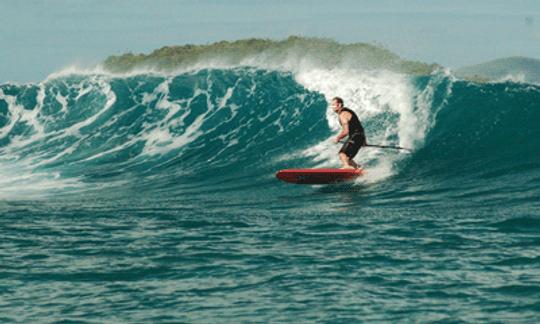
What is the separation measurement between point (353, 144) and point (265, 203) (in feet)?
7.43

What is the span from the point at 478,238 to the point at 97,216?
652 centimetres

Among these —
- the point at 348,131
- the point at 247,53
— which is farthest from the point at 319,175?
the point at 247,53

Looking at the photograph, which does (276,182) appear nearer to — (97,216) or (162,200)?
(162,200)

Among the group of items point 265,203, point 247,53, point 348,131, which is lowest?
point 265,203

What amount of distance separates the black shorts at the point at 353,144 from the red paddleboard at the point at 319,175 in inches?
14.2

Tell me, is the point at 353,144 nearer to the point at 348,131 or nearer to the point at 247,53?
the point at 348,131

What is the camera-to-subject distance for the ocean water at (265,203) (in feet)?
26.1

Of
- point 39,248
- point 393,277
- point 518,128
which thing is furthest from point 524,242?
point 518,128

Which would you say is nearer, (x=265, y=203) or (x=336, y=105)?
(x=265, y=203)

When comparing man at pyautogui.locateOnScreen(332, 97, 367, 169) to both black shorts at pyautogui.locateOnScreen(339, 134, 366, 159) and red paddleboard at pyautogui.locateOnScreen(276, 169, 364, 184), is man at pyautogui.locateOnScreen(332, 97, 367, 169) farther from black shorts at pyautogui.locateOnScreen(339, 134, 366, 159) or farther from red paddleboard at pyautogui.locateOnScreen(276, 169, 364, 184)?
red paddleboard at pyautogui.locateOnScreen(276, 169, 364, 184)

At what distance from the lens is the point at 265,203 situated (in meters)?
15.6

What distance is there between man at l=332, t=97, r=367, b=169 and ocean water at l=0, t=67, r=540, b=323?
Result: 0.64 m

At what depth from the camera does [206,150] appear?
23.7m

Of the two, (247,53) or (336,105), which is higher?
(247,53)
